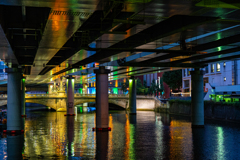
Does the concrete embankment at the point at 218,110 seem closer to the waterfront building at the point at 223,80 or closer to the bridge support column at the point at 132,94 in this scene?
the waterfront building at the point at 223,80

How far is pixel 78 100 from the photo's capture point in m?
88.9

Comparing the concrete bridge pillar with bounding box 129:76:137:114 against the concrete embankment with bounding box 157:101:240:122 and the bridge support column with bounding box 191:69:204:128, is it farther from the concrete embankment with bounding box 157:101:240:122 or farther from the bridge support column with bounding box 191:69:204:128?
the bridge support column with bounding box 191:69:204:128

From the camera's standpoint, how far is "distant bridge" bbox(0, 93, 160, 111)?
8675 centimetres

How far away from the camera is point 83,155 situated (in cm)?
2233

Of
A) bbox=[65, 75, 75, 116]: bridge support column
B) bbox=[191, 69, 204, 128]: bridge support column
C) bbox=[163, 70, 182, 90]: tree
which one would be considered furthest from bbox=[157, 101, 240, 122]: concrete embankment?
bbox=[163, 70, 182, 90]: tree

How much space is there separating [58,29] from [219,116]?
136 feet

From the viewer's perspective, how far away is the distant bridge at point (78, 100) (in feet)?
285

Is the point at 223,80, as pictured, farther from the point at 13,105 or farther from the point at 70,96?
the point at 13,105

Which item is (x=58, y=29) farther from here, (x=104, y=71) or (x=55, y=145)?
(x=104, y=71)

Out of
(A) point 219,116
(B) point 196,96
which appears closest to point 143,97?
(A) point 219,116

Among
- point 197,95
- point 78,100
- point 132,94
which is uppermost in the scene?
point 197,95

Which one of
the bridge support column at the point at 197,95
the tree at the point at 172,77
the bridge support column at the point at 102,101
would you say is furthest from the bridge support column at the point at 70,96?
the tree at the point at 172,77

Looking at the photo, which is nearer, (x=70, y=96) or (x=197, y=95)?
(x=197, y=95)

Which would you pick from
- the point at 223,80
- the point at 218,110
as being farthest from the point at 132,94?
the point at 223,80
